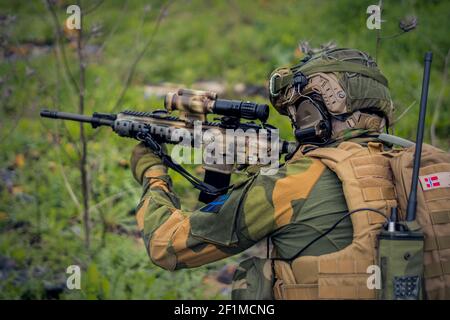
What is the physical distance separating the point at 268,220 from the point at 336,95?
28.0 inches

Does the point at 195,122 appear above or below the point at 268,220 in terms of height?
above

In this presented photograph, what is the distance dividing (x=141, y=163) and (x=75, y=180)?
2357 mm

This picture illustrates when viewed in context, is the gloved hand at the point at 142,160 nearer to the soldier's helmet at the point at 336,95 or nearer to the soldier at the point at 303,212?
the soldier at the point at 303,212

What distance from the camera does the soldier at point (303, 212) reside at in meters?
3.00

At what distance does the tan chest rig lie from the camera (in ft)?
9.60

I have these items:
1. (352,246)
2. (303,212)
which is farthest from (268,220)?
(352,246)

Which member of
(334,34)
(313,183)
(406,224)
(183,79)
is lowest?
(406,224)

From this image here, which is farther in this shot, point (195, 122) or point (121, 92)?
point (121, 92)

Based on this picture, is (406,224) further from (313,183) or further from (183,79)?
(183,79)

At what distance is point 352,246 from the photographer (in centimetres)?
295

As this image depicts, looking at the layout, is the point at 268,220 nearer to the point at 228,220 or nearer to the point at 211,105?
the point at 228,220

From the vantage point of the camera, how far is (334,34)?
802 cm
